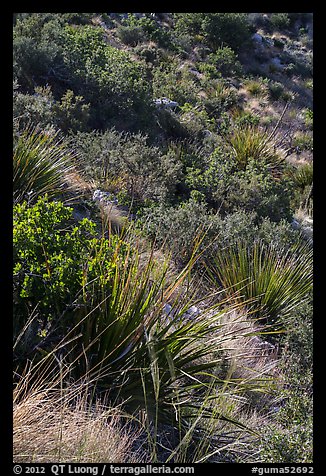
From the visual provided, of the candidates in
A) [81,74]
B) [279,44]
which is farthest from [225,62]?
[81,74]

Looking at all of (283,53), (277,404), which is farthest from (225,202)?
(283,53)

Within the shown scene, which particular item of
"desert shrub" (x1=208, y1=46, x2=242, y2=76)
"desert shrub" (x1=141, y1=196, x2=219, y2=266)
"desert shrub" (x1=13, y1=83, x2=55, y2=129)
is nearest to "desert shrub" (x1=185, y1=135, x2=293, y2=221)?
"desert shrub" (x1=141, y1=196, x2=219, y2=266)

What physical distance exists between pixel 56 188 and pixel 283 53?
17708 millimetres

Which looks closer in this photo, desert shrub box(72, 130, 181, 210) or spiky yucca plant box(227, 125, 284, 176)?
desert shrub box(72, 130, 181, 210)

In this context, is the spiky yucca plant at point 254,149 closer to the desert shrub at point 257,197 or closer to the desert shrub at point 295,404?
the desert shrub at point 257,197

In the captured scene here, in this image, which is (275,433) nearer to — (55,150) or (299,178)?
(55,150)

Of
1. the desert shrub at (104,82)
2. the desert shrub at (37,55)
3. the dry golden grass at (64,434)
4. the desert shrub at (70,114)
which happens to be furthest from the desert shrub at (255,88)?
the dry golden grass at (64,434)

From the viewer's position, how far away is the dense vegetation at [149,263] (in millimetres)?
3287

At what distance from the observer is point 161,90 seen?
470 inches

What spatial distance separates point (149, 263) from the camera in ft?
11.7

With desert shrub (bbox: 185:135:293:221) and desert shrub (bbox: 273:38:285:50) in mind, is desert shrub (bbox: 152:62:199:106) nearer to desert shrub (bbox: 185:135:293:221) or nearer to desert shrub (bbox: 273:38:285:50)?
desert shrub (bbox: 185:135:293:221)

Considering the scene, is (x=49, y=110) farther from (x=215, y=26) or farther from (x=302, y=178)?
(x=215, y=26)

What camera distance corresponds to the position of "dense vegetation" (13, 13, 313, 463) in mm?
3287

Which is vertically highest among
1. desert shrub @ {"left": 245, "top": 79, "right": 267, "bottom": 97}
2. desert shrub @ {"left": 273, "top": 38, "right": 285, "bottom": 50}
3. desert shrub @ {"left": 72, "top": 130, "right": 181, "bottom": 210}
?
desert shrub @ {"left": 273, "top": 38, "right": 285, "bottom": 50}
